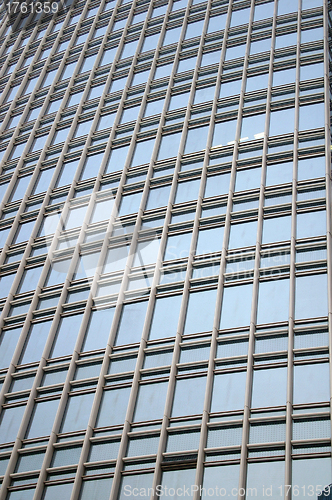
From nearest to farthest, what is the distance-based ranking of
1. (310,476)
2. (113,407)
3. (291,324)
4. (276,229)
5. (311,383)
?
(310,476) < (311,383) < (291,324) < (113,407) < (276,229)

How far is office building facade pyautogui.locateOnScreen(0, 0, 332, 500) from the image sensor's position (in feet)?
78.5

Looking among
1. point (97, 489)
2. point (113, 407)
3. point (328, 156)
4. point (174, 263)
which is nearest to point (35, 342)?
point (113, 407)

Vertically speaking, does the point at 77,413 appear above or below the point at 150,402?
below

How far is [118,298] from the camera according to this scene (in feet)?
97.5

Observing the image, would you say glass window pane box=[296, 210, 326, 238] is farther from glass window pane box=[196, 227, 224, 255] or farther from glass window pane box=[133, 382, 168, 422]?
glass window pane box=[133, 382, 168, 422]

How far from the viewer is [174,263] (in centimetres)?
3019

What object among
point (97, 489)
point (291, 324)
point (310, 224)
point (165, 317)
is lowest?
point (97, 489)

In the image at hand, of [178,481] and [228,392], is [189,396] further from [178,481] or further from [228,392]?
[178,481]

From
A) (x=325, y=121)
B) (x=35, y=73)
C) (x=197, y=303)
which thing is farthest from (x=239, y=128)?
(x=35, y=73)

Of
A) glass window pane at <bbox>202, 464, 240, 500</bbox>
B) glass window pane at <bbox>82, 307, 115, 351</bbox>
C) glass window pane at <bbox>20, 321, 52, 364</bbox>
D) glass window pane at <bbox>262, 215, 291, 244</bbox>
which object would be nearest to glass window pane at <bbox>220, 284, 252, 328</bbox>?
glass window pane at <bbox>262, 215, 291, 244</bbox>

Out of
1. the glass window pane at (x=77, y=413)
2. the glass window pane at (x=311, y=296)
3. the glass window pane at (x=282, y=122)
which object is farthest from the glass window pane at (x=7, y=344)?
the glass window pane at (x=282, y=122)

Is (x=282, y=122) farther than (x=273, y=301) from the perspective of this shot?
Yes

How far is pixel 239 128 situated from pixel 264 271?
35.3ft

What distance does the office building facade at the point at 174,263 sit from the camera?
23.9 m
